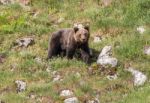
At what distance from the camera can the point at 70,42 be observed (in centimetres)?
1617

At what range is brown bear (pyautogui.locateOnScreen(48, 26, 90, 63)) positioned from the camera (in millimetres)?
15906

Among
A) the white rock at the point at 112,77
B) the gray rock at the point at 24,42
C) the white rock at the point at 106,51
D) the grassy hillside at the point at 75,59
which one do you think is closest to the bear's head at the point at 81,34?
the white rock at the point at 106,51

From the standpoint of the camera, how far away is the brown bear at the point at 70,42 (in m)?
15.9

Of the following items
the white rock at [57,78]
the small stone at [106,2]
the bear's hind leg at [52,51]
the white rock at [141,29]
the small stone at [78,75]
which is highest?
the small stone at [106,2]

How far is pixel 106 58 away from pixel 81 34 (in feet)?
3.39

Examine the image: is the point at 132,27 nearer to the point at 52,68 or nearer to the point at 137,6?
the point at 137,6

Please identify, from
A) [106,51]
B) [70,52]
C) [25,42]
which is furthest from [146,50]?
[25,42]

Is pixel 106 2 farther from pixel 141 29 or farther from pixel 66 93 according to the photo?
pixel 66 93

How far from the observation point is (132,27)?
17.2 meters

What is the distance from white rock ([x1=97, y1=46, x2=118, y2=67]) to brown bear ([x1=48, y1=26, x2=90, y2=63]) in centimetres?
42

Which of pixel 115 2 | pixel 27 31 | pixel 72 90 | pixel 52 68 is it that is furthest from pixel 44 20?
pixel 72 90

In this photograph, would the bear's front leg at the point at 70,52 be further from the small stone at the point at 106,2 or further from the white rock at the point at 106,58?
the small stone at the point at 106,2

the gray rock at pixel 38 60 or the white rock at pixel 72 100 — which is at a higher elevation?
the gray rock at pixel 38 60

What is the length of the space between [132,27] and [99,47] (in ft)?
4.50
